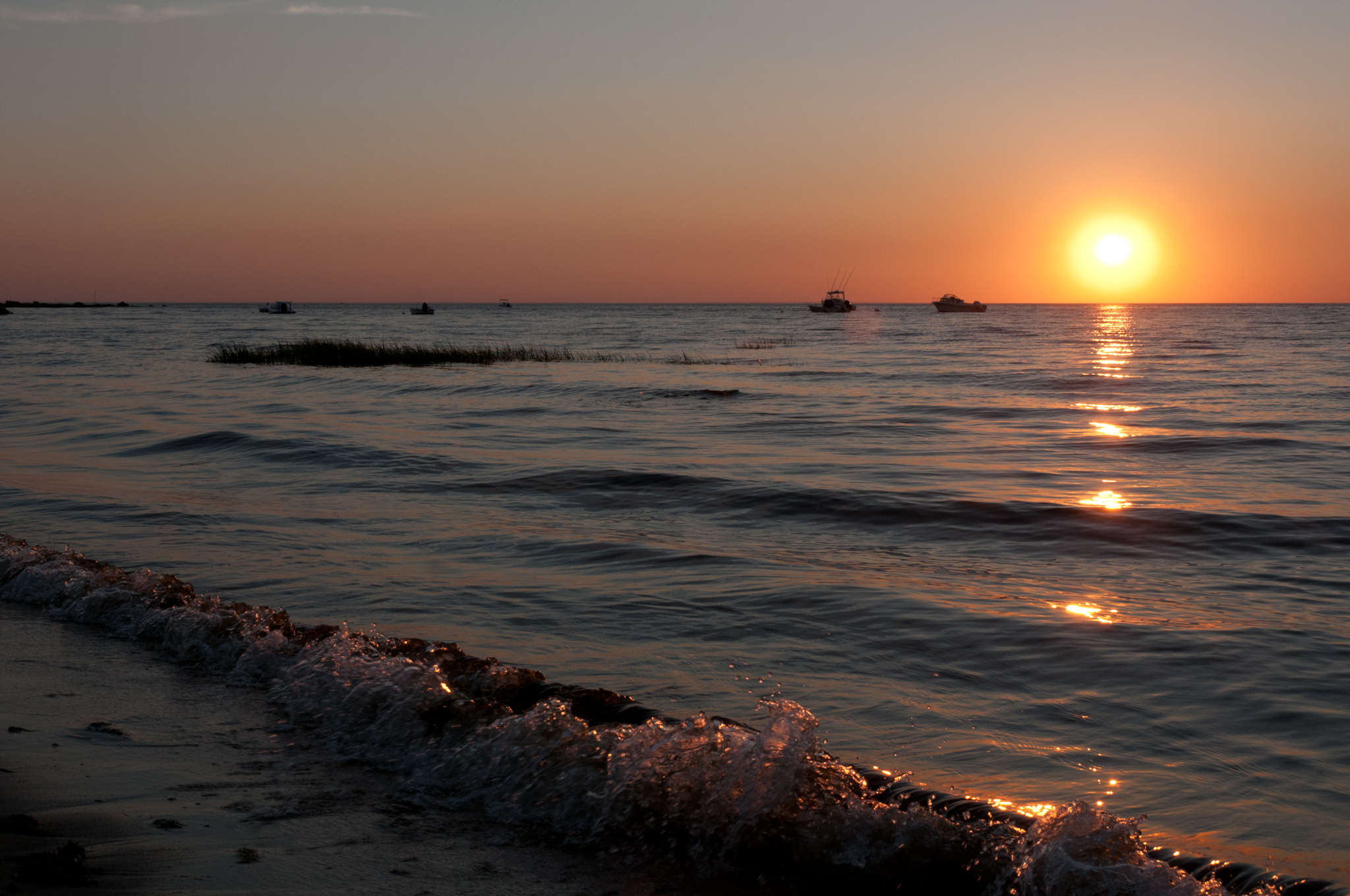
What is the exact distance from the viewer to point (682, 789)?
4973 millimetres

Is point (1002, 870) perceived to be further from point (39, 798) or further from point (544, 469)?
point (544, 469)

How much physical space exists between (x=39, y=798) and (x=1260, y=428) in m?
25.8

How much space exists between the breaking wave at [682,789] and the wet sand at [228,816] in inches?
10.0

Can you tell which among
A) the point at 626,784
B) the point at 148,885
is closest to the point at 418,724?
the point at 626,784

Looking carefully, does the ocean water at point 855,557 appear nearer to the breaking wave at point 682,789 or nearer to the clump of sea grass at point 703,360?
the breaking wave at point 682,789

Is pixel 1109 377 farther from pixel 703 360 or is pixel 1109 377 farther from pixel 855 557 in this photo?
pixel 855 557

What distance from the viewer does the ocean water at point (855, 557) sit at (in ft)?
20.0

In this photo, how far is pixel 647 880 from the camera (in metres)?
4.36

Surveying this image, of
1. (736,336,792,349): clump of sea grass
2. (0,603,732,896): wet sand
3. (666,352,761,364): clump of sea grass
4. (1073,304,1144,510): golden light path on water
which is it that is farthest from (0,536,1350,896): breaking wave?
(736,336,792,349): clump of sea grass

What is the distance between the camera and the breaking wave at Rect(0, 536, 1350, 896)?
4.39 meters

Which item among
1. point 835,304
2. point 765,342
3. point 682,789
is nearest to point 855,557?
point 682,789

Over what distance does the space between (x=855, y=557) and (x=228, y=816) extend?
7763mm

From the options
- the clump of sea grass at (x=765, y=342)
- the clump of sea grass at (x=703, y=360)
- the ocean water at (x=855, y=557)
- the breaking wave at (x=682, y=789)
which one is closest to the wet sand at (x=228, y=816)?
the breaking wave at (x=682, y=789)

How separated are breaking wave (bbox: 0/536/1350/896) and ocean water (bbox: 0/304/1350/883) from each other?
323mm
